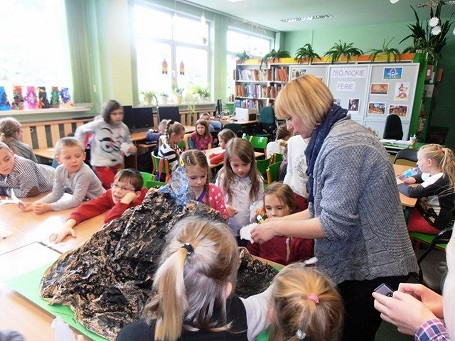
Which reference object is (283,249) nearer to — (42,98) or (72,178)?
(72,178)

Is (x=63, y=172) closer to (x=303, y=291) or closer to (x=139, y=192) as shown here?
(x=139, y=192)

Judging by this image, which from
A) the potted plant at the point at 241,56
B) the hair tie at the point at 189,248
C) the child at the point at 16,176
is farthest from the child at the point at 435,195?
the potted plant at the point at 241,56

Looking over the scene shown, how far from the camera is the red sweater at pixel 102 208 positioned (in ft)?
6.05

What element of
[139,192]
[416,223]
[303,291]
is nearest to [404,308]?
[303,291]

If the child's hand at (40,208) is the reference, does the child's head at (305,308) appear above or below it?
above

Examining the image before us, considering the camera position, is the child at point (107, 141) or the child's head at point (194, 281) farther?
the child at point (107, 141)

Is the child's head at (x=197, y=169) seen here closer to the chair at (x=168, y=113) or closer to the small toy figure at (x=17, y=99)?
the small toy figure at (x=17, y=99)

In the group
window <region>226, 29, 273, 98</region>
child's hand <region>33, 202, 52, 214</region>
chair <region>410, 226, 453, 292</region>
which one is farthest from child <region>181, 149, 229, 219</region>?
window <region>226, 29, 273, 98</region>

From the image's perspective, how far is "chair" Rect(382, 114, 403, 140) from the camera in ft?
18.4

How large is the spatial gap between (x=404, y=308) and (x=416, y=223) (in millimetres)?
2026

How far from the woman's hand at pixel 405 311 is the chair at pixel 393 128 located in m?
5.40

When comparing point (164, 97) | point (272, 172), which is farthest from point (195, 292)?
point (164, 97)

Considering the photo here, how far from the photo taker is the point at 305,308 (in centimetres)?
90

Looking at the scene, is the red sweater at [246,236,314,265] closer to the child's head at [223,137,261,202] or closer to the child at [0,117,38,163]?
the child's head at [223,137,261,202]
